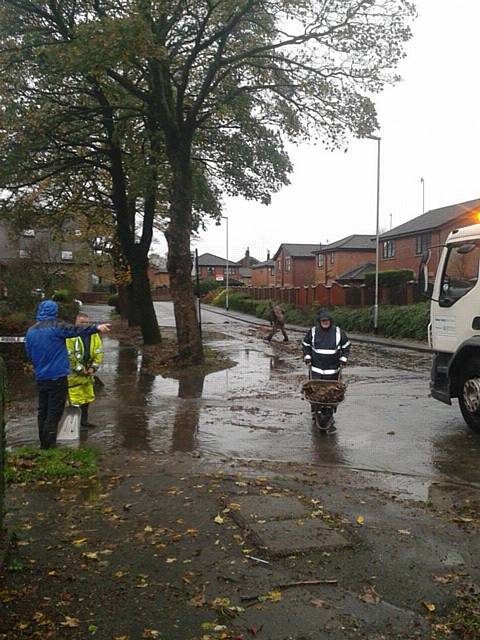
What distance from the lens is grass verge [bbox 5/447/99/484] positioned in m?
6.46

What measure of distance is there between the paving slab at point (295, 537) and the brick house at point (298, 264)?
59.0 meters

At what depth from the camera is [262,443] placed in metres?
8.41

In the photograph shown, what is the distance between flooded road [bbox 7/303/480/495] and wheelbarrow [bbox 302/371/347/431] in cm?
27

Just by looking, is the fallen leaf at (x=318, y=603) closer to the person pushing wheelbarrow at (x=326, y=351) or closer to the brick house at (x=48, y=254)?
the person pushing wheelbarrow at (x=326, y=351)

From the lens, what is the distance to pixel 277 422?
983cm

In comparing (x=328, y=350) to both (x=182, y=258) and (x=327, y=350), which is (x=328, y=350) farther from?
(x=182, y=258)

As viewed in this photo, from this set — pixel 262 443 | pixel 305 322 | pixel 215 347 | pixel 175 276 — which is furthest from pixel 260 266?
pixel 262 443

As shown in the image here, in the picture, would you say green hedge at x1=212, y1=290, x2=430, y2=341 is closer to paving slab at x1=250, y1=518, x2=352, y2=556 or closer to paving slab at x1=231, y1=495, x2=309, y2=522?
paving slab at x1=231, y1=495, x2=309, y2=522

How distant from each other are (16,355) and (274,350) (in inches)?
367

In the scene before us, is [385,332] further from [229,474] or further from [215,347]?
[229,474]

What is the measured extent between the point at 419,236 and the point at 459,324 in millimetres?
35405

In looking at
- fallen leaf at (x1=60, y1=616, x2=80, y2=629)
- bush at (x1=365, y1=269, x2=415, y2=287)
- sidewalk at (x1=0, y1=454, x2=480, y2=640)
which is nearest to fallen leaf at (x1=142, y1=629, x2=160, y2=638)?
sidewalk at (x1=0, y1=454, x2=480, y2=640)

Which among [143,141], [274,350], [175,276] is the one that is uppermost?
[143,141]

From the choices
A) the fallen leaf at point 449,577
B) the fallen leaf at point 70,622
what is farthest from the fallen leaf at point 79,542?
the fallen leaf at point 449,577
